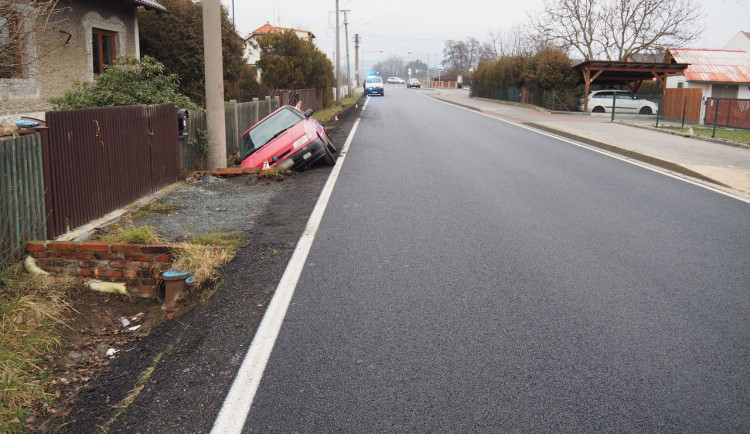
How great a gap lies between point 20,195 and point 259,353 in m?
3.35

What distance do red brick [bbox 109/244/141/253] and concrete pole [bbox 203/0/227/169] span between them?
683 centimetres

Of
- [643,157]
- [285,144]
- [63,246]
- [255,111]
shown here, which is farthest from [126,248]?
[643,157]

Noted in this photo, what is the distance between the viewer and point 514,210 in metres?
9.26

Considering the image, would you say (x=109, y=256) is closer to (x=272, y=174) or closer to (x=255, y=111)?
(x=272, y=174)

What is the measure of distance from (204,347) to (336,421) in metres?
1.43

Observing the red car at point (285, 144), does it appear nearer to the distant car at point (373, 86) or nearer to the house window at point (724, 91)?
the house window at point (724, 91)

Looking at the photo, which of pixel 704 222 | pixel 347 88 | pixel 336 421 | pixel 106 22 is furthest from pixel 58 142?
pixel 347 88

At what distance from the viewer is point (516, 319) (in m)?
5.12

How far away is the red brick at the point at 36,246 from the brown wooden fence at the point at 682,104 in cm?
2777

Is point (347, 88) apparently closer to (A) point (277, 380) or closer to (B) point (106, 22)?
(B) point (106, 22)

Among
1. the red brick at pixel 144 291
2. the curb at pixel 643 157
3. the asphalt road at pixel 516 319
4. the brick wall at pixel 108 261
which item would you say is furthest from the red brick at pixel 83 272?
the curb at pixel 643 157

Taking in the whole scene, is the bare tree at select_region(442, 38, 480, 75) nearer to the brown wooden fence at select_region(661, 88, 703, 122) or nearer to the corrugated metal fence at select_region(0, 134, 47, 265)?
the brown wooden fence at select_region(661, 88, 703, 122)

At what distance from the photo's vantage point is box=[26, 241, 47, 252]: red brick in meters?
6.06

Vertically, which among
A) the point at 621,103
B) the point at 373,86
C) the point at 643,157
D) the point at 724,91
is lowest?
the point at 643,157
